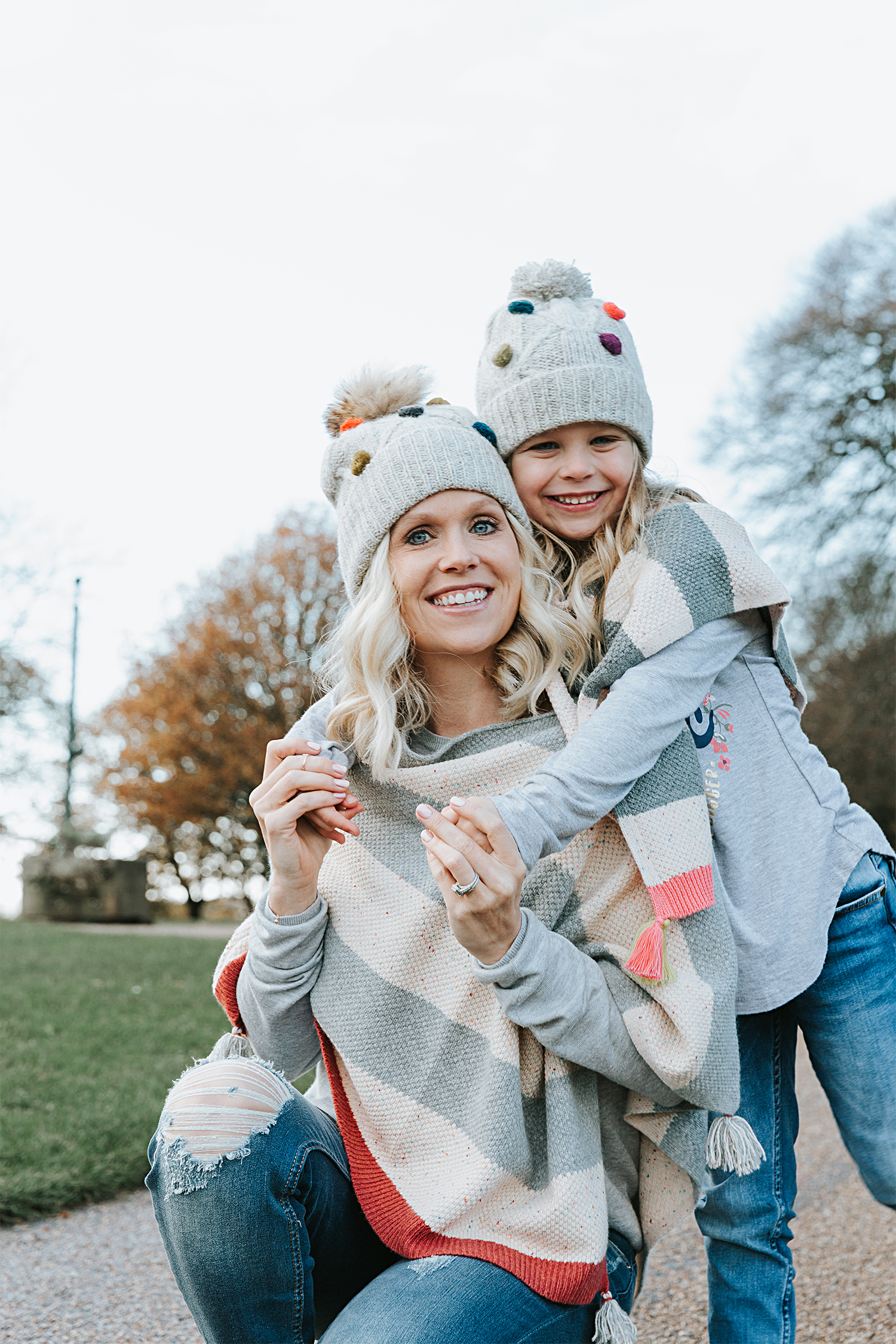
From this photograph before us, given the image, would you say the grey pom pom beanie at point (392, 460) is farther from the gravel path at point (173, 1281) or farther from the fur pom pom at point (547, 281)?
the gravel path at point (173, 1281)

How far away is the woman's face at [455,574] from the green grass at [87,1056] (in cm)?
270

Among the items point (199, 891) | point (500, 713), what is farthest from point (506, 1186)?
point (199, 891)

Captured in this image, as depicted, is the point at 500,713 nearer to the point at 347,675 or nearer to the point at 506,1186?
the point at 347,675

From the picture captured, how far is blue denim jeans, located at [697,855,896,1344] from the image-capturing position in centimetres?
227

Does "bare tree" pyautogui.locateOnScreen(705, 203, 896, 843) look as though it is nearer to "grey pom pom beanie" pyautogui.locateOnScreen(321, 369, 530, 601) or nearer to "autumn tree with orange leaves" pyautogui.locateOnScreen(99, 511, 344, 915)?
"autumn tree with orange leaves" pyautogui.locateOnScreen(99, 511, 344, 915)

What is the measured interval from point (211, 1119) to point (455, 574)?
1.05 meters

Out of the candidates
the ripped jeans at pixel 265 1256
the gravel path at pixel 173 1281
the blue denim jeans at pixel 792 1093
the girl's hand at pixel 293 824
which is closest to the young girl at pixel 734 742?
the blue denim jeans at pixel 792 1093

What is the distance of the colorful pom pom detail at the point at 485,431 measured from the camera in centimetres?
238

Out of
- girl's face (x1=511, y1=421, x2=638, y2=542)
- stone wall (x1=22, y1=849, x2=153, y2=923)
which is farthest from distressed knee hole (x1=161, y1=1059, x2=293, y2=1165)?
stone wall (x1=22, y1=849, x2=153, y2=923)

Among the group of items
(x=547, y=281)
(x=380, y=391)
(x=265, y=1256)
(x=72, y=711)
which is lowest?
(x=265, y=1256)

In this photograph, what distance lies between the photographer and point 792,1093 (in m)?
2.40

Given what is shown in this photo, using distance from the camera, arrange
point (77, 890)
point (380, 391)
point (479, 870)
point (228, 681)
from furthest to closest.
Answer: point (228, 681)
point (77, 890)
point (380, 391)
point (479, 870)

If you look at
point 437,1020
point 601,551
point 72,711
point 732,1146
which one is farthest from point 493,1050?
point 72,711

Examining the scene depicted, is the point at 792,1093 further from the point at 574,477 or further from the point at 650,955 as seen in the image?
the point at 574,477
